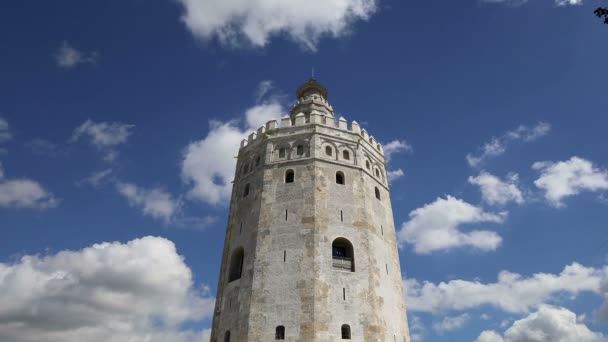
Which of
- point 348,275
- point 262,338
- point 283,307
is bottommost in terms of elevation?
Result: point 262,338

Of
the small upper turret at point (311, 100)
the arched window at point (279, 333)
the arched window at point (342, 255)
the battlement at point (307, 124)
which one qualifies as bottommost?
the arched window at point (279, 333)

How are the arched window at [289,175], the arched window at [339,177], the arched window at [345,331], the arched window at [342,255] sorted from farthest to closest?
the arched window at [339,177] < the arched window at [289,175] < the arched window at [342,255] < the arched window at [345,331]

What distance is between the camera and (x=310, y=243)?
23.0 meters

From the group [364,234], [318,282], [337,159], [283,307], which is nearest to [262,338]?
[283,307]

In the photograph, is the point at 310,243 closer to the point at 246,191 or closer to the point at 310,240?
the point at 310,240

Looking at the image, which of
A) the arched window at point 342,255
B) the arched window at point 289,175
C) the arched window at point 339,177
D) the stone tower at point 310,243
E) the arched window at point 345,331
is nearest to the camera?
the arched window at point 345,331

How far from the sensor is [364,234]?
24125 millimetres

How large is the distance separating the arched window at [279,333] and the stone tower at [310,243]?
0.14 feet

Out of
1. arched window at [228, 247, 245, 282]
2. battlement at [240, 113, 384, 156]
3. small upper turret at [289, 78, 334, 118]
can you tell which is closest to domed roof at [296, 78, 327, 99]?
small upper turret at [289, 78, 334, 118]

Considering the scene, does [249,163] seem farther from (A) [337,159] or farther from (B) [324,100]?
(B) [324,100]

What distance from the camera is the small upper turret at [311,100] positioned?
34844mm

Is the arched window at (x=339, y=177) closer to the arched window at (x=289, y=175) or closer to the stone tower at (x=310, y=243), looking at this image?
the stone tower at (x=310, y=243)

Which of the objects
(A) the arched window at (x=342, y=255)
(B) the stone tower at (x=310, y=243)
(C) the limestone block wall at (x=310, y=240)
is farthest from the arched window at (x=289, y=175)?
(A) the arched window at (x=342, y=255)

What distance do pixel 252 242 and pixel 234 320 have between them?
4088 mm
